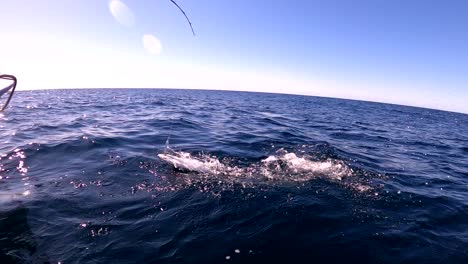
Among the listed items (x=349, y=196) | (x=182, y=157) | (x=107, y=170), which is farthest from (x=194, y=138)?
(x=349, y=196)

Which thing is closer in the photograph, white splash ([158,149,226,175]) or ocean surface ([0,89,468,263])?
ocean surface ([0,89,468,263])

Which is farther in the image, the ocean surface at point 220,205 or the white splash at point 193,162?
the white splash at point 193,162

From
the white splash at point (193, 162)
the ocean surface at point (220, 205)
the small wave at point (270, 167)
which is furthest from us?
the white splash at point (193, 162)

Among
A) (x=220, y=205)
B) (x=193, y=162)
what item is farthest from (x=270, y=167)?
(x=220, y=205)

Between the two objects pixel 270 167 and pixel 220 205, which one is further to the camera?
pixel 270 167

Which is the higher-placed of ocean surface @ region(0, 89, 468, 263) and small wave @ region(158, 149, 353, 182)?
small wave @ region(158, 149, 353, 182)

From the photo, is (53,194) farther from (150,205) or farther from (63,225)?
(150,205)

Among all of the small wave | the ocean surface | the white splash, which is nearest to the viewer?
the ocean surface

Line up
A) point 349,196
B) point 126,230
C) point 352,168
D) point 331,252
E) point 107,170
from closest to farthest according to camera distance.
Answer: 1. point 331,252
2. point 126,230
3. point 349,196
4. point 107,170
5. point 352,168

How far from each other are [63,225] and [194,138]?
889cm

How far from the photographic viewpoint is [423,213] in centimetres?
745

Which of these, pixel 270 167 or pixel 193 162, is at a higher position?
pixel 270 167

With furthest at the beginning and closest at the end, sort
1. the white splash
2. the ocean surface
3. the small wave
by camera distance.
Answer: the white splash < the small wave < the ocean surface

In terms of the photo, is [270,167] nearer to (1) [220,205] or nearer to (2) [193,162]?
(2) [193,162]
